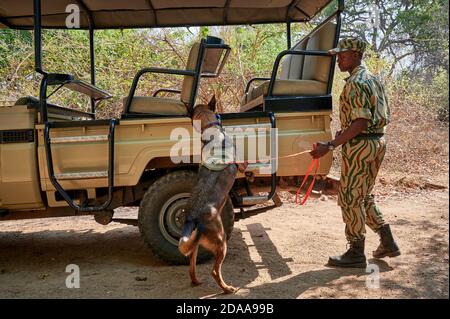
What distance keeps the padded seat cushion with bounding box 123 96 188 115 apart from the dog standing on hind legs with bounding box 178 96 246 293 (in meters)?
0.33

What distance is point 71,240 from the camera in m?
5.11

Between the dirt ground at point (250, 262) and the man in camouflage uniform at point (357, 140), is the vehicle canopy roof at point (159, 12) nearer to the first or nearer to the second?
the man in camouflage uniform at point (357, 140)

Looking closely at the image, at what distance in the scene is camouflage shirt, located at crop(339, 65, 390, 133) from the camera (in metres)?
3.41

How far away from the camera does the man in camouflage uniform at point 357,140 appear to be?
3.42 m

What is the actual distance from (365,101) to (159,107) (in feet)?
5.92

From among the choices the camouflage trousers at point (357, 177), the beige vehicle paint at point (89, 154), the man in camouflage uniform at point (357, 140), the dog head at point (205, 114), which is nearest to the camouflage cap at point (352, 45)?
the man in camouflage uniform at point (357, 140)

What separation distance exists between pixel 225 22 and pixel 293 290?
145 inches

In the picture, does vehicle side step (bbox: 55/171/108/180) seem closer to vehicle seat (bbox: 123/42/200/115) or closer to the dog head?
vehicle seat (bbox: 123/42/200/115)

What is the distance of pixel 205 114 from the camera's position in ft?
11.7

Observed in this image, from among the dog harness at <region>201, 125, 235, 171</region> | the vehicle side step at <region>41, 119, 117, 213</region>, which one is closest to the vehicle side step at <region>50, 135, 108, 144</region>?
the vehicle side step at <region>41, 119, 117, 213</region>

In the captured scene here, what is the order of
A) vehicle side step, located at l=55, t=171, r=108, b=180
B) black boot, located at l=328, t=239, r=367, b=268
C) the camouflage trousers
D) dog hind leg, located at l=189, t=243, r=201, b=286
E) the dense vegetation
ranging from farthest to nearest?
the dense vegetation → vehicle side step, located at l=55, t=171, r=108, b=180 → black boot, located at l=328, t=239, r=367, b=268 → the camouflage trousers → dog hind leg, located at l=189, t=243, r=201, b=286

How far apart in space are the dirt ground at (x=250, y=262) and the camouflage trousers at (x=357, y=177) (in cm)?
42
